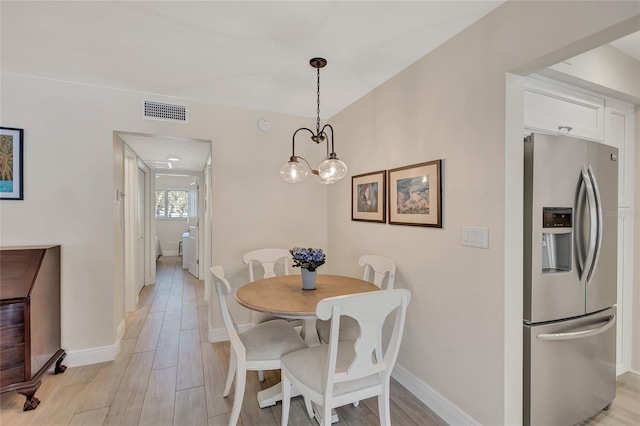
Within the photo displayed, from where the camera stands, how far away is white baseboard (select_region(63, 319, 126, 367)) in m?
2.53

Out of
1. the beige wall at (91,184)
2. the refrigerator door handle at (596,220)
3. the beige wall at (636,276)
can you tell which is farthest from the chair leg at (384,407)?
the beige wall at (636,276)

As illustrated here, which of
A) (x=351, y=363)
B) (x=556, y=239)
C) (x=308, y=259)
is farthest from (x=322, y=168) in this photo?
(x=556, y=239)

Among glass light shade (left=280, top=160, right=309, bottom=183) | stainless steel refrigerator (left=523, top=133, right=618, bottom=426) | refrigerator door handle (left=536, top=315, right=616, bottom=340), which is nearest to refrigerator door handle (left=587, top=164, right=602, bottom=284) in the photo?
stainless steel refrigerator (left=523, top=133, right=618, bottom=426)

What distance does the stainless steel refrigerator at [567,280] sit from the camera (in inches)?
64.0

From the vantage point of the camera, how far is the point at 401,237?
2340 mm

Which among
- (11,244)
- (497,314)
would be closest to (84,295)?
(11,244)

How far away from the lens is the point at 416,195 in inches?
85.7

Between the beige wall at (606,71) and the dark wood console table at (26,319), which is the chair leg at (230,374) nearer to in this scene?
the dark wood console table at (26,319)

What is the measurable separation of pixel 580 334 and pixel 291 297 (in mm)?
1764

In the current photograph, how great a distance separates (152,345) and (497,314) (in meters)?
3.10

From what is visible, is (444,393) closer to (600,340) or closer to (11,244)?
(600,340)

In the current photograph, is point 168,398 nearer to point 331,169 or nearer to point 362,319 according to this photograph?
point 362,319

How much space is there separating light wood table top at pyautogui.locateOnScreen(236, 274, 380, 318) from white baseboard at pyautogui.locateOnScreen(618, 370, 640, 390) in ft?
6.99

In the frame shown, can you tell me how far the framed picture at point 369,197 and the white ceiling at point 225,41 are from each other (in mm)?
825
